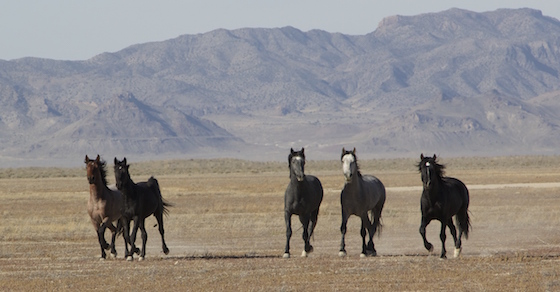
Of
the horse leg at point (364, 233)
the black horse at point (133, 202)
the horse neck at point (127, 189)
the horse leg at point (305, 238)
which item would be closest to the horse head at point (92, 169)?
the black horse at point (133, 202)

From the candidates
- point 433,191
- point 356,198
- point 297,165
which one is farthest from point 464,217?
point 297,165

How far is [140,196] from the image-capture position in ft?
68.9

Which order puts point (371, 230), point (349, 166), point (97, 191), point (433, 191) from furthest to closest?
point (371, 230), point (97, 191), point (349, 166), point (433, 191)

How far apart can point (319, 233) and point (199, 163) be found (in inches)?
4470

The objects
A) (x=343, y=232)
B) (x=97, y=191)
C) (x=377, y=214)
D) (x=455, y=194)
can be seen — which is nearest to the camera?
(x=455, y=194)

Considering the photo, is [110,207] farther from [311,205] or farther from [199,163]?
[199,163]

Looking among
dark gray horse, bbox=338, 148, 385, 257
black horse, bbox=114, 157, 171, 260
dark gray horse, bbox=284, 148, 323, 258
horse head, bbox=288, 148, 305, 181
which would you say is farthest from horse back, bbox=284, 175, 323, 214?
black horse, bbox=114, 157, 171, 260

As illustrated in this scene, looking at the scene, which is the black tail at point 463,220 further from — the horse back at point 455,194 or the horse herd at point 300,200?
the horse back at point 455,194

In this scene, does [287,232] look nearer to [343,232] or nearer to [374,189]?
Answer: [343,232]

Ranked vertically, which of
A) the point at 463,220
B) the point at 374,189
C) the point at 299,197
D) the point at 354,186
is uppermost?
the point at 354,186

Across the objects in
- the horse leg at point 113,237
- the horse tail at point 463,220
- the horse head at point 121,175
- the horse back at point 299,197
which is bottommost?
the horse leg at point 113,237

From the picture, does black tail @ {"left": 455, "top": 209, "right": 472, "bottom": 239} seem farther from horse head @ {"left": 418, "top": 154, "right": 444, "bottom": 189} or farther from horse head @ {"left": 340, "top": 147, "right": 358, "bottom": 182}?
horse head @ {"left": 340, "top": 147, "right": 358, "bottom": 182}

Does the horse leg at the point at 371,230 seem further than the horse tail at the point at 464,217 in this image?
Yes

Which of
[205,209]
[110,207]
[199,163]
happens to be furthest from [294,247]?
[199,163]
